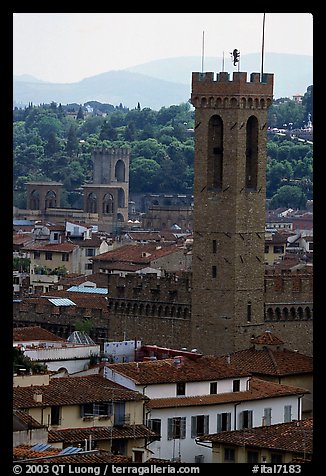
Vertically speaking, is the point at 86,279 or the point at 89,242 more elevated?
the point at 89,242

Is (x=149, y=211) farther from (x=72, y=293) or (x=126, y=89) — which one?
(x=126, y=89)

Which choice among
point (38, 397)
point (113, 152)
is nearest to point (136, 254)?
point (38, 397)

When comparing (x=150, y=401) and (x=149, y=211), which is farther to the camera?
(x=149, y=211)

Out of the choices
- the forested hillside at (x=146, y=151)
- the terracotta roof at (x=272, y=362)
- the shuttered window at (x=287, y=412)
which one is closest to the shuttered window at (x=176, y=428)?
the shuttered window at (x=287, y=412)

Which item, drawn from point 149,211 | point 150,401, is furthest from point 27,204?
point 150,401

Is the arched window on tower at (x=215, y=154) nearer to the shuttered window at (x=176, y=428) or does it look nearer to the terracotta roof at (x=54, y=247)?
the shuttered window at (x=176, y=428)

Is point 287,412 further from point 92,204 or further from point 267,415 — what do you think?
point 92,204
